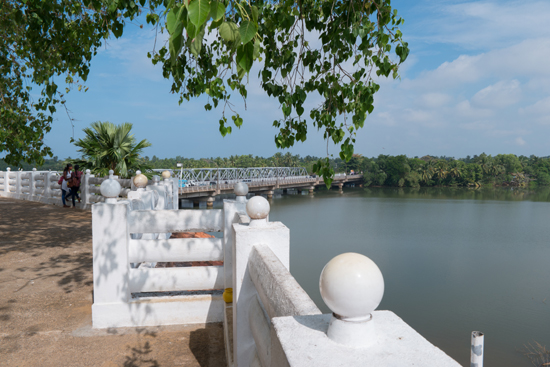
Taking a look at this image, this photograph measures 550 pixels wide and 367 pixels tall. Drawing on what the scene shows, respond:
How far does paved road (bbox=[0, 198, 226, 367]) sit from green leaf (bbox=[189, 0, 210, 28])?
277 cm

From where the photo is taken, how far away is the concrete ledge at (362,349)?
885mm

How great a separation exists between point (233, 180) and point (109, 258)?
4217 cm

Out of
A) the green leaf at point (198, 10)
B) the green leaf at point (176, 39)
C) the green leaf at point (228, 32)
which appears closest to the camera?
the green leaf at point (198, 10)

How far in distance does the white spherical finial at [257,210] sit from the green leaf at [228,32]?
1.11 meters

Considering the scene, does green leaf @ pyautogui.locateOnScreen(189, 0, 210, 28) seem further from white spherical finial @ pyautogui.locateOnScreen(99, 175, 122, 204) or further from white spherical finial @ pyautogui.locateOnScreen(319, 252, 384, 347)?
white spherical finial @ pyautogui.locateOnScreen(99, 175, 122, 204)

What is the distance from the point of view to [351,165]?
89.5m

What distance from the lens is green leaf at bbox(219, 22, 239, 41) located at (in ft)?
4.91

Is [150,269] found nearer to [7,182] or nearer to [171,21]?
[171,21]

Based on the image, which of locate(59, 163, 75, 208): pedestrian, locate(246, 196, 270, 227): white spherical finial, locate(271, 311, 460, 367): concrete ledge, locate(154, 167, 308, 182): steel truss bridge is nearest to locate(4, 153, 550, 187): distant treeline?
locate(154, 167, 308, 182): steel truss bridge

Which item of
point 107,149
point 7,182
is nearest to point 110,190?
point 107,149

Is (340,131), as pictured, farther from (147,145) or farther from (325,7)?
(147,145)

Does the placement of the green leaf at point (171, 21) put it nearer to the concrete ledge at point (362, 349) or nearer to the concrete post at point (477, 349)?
the concrete ledge at point (362, 349)

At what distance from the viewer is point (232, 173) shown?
157 ft

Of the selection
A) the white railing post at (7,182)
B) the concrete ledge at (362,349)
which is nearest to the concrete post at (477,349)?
the concrete ledge at (362,349)
